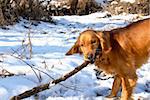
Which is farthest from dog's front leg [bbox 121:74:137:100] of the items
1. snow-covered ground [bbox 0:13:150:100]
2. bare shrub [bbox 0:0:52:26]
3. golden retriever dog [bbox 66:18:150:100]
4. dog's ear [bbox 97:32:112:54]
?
bare shrub [bbox 0:0:52:26]

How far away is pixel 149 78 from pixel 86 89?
1123 millimetres

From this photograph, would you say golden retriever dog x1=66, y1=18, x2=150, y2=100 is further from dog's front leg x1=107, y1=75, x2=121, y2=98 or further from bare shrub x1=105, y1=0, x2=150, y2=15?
bare shrub x1=105, y1=0, x2=150, y2=15

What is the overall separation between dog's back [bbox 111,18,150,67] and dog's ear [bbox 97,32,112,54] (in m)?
0.32

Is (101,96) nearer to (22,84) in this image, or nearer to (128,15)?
(22,84)

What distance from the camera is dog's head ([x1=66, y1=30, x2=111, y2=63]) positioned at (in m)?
4.91

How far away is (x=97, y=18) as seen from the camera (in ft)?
49.4

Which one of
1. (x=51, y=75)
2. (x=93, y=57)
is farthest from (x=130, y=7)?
(x=93, y=57)

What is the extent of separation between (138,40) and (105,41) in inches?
24.8

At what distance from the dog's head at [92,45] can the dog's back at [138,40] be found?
0.41 metres

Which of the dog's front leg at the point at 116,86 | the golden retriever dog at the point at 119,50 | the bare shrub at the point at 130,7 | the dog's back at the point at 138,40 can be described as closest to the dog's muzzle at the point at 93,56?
the golden retriever dog at the point at 119,50

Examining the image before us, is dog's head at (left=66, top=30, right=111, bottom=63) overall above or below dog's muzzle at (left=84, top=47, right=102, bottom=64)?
above

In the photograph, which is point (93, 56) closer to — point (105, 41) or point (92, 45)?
point (92, 45)

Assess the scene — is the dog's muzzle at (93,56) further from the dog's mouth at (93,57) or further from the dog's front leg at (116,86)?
the dog's front leg at (116,86)

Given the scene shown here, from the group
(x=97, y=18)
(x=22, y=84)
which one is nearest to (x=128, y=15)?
(x=97, y=18)
